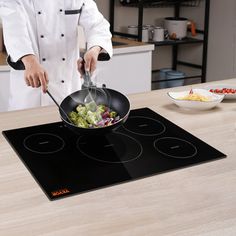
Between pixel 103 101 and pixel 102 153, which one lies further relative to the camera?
pixel 103 101

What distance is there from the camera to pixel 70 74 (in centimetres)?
213

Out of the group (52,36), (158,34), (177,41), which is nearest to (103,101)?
(52,36)

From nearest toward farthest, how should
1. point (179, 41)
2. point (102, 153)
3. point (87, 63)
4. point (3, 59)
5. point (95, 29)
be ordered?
point (102, 153) < point (87, 63) < point (95, 29) < point (3, 59) < point (179, 41)

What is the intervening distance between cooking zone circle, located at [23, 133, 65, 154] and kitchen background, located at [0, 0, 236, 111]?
259cm

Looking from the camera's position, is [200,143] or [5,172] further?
[200,143]

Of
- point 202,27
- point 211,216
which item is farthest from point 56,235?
point 202,27

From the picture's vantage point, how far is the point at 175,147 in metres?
1.19

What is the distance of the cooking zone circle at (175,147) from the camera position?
3.76 feet

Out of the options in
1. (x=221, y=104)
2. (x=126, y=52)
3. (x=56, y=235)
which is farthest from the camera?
(x=126, y=52)

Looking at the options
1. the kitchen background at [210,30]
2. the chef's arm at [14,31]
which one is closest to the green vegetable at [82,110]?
the chef's arm at [14,31]

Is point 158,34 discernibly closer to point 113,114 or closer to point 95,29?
point 95,29

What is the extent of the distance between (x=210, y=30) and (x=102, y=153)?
10.1 ft

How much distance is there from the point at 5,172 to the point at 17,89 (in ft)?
3.37

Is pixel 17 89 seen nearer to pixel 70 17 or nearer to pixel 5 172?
pixel 70 17
